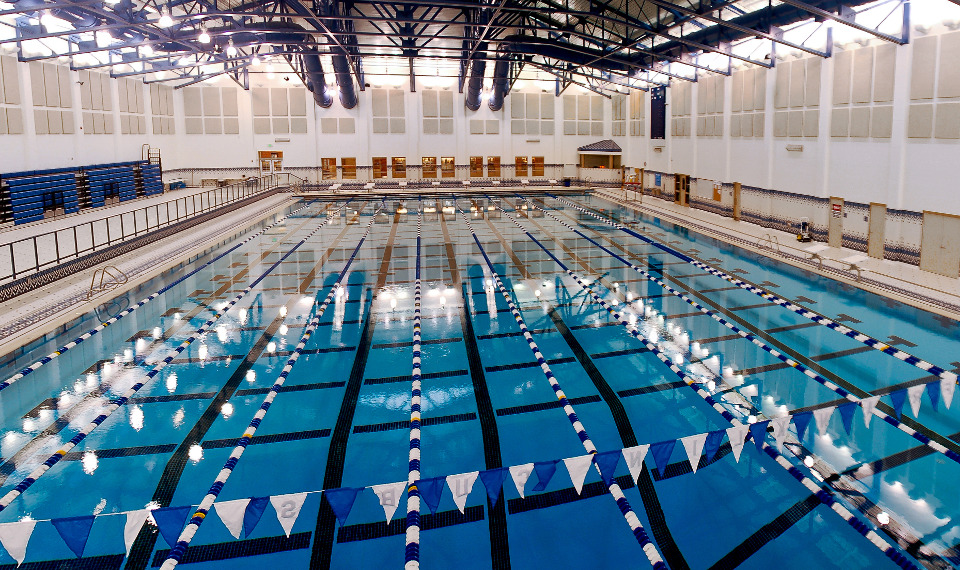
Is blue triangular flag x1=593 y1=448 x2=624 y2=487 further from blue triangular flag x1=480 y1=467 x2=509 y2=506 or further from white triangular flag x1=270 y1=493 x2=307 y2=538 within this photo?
white triangular flag x1=270 y1=493 x2=307 y2=538

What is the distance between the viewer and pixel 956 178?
40.2ft

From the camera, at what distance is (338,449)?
21.7 ft

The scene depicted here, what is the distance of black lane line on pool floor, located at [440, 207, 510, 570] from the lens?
509 cm

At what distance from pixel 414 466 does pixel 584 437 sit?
6.00 feet

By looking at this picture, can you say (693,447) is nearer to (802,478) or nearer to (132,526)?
(802,478)

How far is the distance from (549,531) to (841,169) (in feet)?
46.9

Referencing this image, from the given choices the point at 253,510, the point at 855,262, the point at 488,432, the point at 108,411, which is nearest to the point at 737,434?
the point at 488,432

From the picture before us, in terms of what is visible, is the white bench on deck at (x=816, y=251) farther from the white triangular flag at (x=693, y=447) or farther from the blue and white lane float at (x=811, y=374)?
the white triangular flag at (x=693, y=447)

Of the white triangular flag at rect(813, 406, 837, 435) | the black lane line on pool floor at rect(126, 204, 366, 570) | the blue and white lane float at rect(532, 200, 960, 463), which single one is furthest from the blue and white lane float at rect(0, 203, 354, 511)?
the blue and white lane float at rect(532, 200, 960, 463)

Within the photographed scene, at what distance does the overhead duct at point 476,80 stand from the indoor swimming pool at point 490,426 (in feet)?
47.6

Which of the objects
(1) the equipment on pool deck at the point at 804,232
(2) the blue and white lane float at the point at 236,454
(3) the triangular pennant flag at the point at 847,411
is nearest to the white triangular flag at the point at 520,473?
(2) the blue and white lane float at the point at 236,454

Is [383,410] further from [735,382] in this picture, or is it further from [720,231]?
[720,231]

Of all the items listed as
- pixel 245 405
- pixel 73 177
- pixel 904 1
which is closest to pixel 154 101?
pixel 73 177

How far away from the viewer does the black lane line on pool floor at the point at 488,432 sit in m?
→ 5.09
